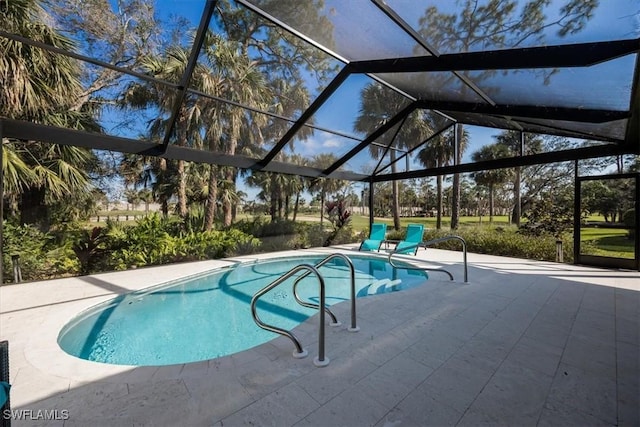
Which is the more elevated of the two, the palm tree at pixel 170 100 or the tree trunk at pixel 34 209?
the palm tree at pixel 170 100

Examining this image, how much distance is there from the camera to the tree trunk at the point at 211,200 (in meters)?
9.37

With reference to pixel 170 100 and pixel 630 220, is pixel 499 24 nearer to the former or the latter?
pixel 630 220

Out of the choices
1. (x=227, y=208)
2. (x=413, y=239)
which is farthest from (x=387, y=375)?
(x=227, y=208)

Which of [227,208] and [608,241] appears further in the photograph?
[227,208]

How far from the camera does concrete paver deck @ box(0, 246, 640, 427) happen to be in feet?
6.72

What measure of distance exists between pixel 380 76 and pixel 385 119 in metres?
2.14

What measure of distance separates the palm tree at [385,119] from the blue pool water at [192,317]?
4497 mm

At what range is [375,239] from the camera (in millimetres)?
10664

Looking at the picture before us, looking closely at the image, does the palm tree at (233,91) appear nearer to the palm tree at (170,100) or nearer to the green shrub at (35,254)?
the palm tree at (170,100)

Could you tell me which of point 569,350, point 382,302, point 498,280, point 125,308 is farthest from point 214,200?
point 569,350

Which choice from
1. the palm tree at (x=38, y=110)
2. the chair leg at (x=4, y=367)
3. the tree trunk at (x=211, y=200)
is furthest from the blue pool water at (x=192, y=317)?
the palm tree at (x=38, y=110)

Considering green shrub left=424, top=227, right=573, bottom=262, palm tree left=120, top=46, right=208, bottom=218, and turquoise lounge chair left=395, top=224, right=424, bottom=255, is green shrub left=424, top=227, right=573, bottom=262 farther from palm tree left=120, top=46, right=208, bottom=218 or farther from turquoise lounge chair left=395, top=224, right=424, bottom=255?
palm tree left=120, top=46, right=208, bottom=218

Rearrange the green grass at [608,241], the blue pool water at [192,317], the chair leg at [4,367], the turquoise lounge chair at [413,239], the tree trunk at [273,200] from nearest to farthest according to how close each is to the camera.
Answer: the chair leg at [4,367], the blue pool water at [192,317], the green grass at [608,241], the turquoise lounge chair at [413,239], the tree trunk at [273,200]

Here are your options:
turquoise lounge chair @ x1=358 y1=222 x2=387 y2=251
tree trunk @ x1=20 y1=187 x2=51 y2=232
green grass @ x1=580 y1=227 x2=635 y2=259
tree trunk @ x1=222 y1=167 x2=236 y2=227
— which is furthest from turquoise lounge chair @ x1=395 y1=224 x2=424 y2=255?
tree trunk @ x1=20 y1=187 x2=51 y2=232
